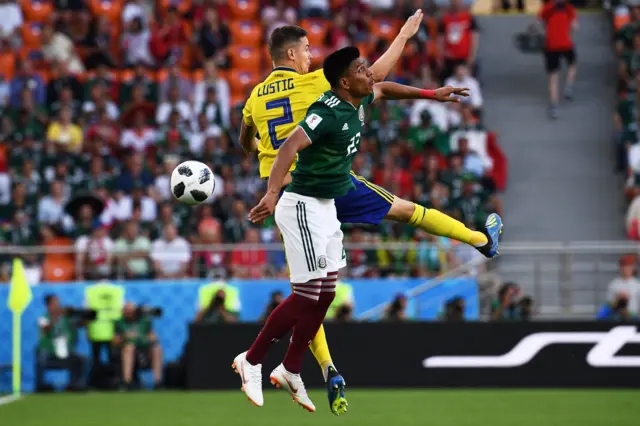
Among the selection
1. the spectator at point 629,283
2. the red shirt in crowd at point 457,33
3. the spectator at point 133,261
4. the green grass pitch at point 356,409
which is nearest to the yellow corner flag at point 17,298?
the green grass pitch at point 356,409

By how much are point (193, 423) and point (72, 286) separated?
618 cm

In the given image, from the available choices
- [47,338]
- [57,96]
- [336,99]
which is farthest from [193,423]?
[57,96]

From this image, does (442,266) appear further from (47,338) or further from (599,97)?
(599,97)

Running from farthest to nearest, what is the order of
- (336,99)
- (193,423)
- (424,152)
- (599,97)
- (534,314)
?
(599,97) → (424,152) → (534,314) → (193,423) → (336,99)

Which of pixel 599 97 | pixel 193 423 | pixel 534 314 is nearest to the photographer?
pixel 193 423

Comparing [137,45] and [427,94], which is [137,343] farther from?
[427,94]

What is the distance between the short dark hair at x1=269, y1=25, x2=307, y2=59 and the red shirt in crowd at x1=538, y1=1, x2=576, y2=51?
13081 millimetres

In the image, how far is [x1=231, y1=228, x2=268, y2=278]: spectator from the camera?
17.7m

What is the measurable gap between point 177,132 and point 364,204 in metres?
10.8

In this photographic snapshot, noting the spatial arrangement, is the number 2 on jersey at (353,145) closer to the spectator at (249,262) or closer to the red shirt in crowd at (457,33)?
the spectator at (249,262)

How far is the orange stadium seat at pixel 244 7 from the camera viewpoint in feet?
79.7

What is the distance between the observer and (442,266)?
57.1 ft

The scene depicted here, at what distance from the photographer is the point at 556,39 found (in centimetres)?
2288

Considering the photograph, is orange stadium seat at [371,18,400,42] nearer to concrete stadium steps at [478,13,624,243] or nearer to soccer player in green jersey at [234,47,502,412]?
concrete stadium steps at [478,13,624,243]
